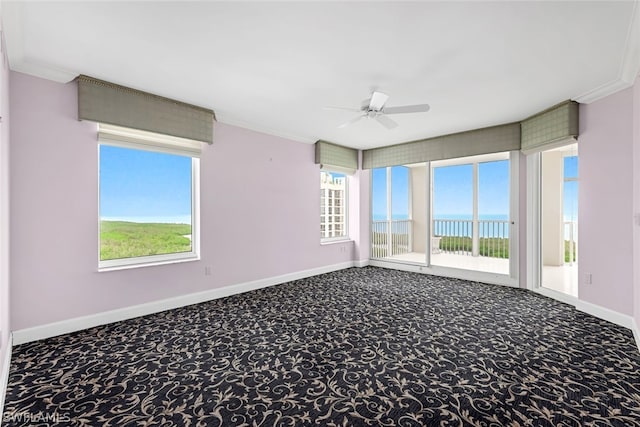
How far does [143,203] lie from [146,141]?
2.48 feet

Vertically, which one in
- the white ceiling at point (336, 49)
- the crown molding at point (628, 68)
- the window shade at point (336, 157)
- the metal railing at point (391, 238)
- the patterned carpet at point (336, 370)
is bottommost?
the patterned carpet at point (336, 370)

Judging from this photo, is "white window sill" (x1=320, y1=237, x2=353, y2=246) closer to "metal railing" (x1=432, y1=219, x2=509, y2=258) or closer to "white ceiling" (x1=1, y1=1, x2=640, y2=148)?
"metal railing" (x1=432, y1=219, x2=509, y2=258)

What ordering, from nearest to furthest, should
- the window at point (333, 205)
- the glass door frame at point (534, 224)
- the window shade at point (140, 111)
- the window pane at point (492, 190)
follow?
the window shade at point (140, 111)
the glass door frame at point (534, 224)
the window pane at point (492, 190)
the window at point (333, 205)

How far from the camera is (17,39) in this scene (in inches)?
95.3

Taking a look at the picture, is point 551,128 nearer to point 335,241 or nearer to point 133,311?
point 335,241

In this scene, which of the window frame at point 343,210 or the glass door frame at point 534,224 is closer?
the glass door frame at point 534,224

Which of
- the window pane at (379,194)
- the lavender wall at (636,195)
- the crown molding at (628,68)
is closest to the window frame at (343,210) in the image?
the window pane at (379,194)

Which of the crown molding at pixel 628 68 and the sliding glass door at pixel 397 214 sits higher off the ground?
the crown molding at pixel 628 68

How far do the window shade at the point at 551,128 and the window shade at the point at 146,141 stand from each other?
15.1 ft

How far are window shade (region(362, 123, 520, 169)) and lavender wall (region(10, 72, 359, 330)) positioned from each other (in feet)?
9.02

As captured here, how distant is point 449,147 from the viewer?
5492 millimetres

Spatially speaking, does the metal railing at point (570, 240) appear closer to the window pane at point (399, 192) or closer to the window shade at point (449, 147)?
the window shade at point (449, 147)

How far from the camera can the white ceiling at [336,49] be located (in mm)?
2119

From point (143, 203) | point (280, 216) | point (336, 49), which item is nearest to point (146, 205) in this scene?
point (143, 203)
